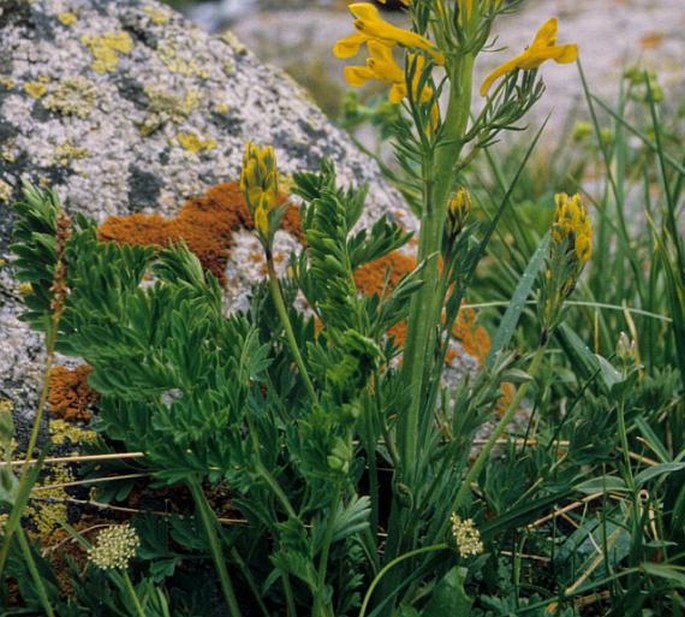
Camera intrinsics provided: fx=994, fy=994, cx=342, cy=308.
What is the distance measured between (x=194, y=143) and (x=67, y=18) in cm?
41

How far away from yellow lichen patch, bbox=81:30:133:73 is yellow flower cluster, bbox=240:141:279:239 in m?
1.02

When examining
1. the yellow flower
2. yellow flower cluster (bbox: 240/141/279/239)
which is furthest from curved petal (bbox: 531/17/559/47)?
yellow flower cluster (bbox: 240/141/279/239)

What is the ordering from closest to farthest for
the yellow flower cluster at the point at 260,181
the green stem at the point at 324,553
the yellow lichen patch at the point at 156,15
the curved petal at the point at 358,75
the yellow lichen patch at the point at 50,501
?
1. the green stem at the point at 324,553
2. the yellow flower cluster at the point at 260,181
3. the curved petal at the point at 358,75
4. the yellow lichen patch at the point at 50,501
5. the yellow lichen patch at the point at 156,15

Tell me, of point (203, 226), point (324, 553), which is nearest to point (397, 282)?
point (203, 226)

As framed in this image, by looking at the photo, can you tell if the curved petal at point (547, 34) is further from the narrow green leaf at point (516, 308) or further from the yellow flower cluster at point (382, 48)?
the narrow green leaf at point (516, 308)

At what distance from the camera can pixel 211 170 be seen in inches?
83.4

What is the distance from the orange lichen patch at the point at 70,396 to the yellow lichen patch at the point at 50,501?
0.37ft

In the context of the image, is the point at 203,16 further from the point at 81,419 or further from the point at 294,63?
the point at 81,419

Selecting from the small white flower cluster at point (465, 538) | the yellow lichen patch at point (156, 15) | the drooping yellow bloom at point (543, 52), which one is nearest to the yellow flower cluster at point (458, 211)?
the drooping yellow bloom at point (543, 52)

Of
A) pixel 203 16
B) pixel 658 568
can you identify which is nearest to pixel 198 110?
pixel 658 568

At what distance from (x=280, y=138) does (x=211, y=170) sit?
0.22 metres

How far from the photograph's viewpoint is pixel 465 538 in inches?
51.9

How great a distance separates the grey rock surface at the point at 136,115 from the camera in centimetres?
199

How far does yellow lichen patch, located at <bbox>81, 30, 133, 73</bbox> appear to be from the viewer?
2.18 m
